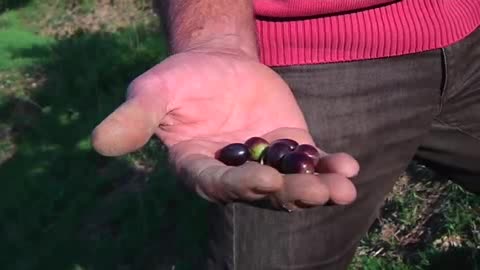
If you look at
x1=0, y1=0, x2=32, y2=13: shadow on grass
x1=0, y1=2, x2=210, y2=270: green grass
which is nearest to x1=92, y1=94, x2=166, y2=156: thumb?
x1=0, y1=2, x2=210, y2=270: green grass

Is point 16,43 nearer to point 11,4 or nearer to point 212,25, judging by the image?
point 11,4

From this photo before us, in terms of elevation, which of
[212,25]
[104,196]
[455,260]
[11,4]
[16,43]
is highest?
[212,25]

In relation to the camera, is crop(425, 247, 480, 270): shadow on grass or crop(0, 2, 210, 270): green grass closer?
crop(425, 247, 480, 270): shadow on grass

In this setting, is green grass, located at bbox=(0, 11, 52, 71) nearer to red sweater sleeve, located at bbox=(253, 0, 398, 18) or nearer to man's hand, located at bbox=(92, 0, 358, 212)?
red sweater sleeve, located at bbox=(253, 0, 398, 18)

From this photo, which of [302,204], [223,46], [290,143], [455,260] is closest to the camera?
[302,204]

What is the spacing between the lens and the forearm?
7.85 feet

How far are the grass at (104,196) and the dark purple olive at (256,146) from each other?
2.15 meters

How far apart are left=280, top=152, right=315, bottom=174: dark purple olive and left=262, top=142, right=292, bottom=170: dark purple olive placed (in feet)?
0.09

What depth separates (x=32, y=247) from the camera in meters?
4.95

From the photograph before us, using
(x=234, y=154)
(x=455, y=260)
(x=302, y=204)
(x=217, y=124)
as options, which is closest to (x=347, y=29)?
(x=217, y=124)

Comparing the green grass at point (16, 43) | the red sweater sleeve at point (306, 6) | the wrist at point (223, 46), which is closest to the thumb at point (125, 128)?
the wrist at point (223, 46)

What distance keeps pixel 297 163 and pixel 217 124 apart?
244 millimetres

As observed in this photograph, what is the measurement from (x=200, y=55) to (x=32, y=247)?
9.42ft

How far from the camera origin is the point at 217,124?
2191 millimetres
